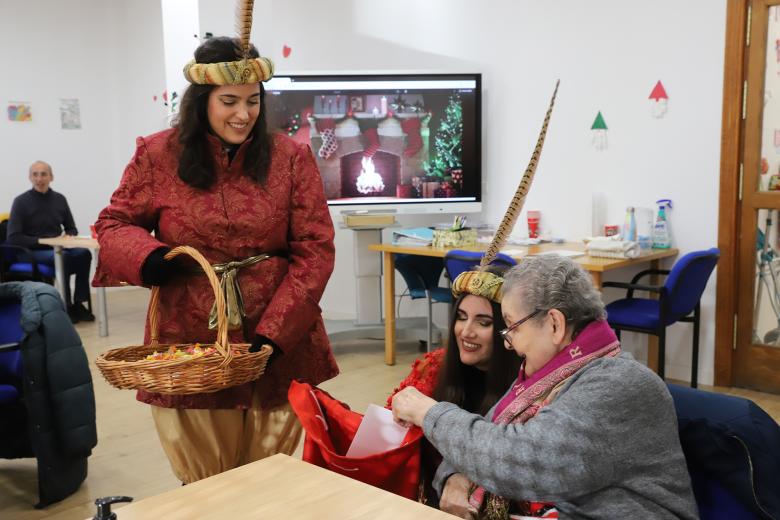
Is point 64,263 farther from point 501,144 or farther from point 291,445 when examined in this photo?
point 291,445

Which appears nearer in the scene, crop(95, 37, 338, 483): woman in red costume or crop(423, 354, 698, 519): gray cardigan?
crop(423, 354, 698, 519): gray cardigan

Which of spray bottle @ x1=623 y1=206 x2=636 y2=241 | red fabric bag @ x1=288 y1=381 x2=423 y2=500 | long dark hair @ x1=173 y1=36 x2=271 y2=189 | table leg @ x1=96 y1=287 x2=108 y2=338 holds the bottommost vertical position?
table leg @ x1=96 y1=287 x2=108 y2=338

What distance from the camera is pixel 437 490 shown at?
161cm

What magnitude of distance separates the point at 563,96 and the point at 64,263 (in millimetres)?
4113

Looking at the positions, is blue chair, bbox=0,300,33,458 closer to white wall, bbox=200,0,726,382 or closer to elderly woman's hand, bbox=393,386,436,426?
elderly woman's hand, bbox=393,386,436,426

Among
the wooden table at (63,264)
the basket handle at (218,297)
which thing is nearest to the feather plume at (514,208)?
the basket handle at (218,297)

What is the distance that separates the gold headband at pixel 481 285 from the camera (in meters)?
1.89

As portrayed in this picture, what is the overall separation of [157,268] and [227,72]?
0.47 metres

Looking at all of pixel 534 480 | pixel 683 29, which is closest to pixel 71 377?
pixel 534 480

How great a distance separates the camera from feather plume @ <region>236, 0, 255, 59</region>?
1.79m

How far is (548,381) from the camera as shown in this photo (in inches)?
57.6

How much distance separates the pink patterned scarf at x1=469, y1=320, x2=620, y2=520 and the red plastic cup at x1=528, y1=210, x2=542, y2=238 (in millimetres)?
3472

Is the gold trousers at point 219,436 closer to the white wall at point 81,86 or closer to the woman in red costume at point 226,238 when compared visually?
the woman in red costume at point 226,238

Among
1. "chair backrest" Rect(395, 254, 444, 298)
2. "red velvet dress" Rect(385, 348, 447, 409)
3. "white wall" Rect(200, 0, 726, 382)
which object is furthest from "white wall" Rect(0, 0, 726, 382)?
"red velvet dress" Rect(385, 348, 447, 409)
